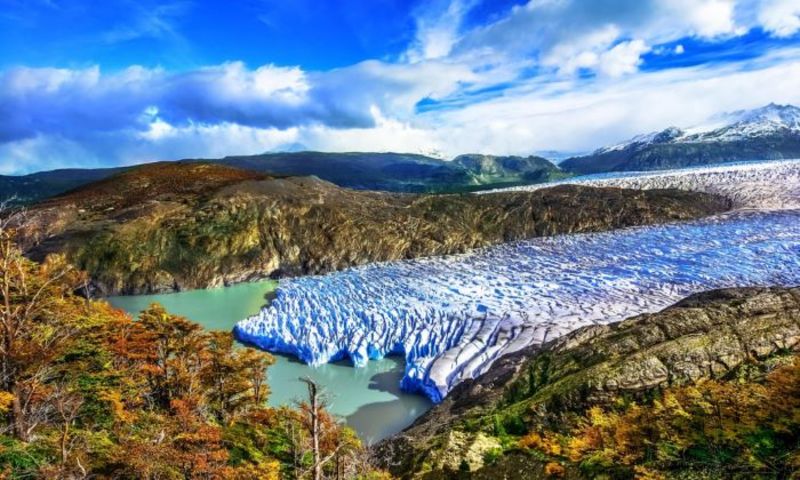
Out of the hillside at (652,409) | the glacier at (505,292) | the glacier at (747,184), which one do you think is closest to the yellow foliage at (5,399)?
the hillside at (652,409)

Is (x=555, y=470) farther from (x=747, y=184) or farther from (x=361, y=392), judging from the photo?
(x=747, y=184)

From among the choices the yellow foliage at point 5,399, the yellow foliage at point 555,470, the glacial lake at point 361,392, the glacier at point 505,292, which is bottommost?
the glacial lake at point 361,392

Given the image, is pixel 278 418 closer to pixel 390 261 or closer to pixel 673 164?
pixel 390 261

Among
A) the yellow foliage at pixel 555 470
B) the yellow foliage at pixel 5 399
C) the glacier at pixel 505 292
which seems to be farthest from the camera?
the glacier at pixel 505 292

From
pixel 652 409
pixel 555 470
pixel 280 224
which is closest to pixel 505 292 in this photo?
pixel 652 409

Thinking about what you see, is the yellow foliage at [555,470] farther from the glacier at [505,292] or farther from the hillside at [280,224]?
the hillside at [280,224]
